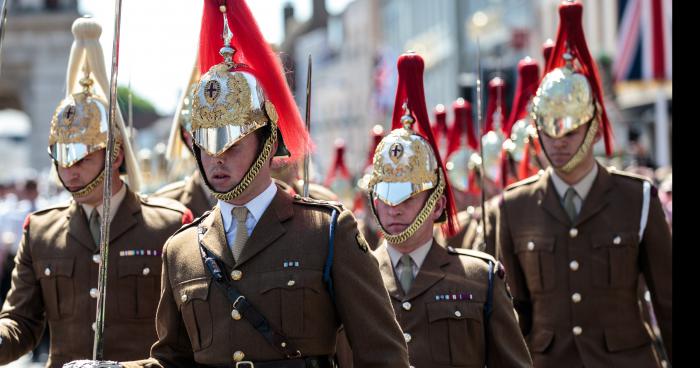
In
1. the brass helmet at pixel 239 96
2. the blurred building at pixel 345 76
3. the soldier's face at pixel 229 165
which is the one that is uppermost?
the brass helmet at pixel 239 96

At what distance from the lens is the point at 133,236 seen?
727 cm

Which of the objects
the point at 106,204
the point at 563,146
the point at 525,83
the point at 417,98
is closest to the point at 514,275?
the point at 563,146

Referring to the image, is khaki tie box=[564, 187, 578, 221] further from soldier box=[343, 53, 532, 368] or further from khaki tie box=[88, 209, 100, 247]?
khaki tie box=[88, 209, 100, 247]

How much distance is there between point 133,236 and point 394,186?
124 centimetres

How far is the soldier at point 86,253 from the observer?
7.05m

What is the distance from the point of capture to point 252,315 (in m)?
5.21

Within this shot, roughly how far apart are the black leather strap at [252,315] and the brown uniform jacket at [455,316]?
1.62m

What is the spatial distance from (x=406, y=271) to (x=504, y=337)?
728mm

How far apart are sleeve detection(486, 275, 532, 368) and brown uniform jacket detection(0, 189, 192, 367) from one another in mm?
1546

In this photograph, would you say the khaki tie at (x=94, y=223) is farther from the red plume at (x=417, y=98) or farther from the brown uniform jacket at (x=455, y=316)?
the red plume at (x=417, y=98)

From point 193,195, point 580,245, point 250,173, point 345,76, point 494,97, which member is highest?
point 250,173

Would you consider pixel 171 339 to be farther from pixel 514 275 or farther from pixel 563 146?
pixel 563 146

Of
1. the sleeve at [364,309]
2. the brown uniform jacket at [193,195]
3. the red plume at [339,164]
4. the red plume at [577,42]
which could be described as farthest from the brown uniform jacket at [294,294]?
the red plume at [339,164]
